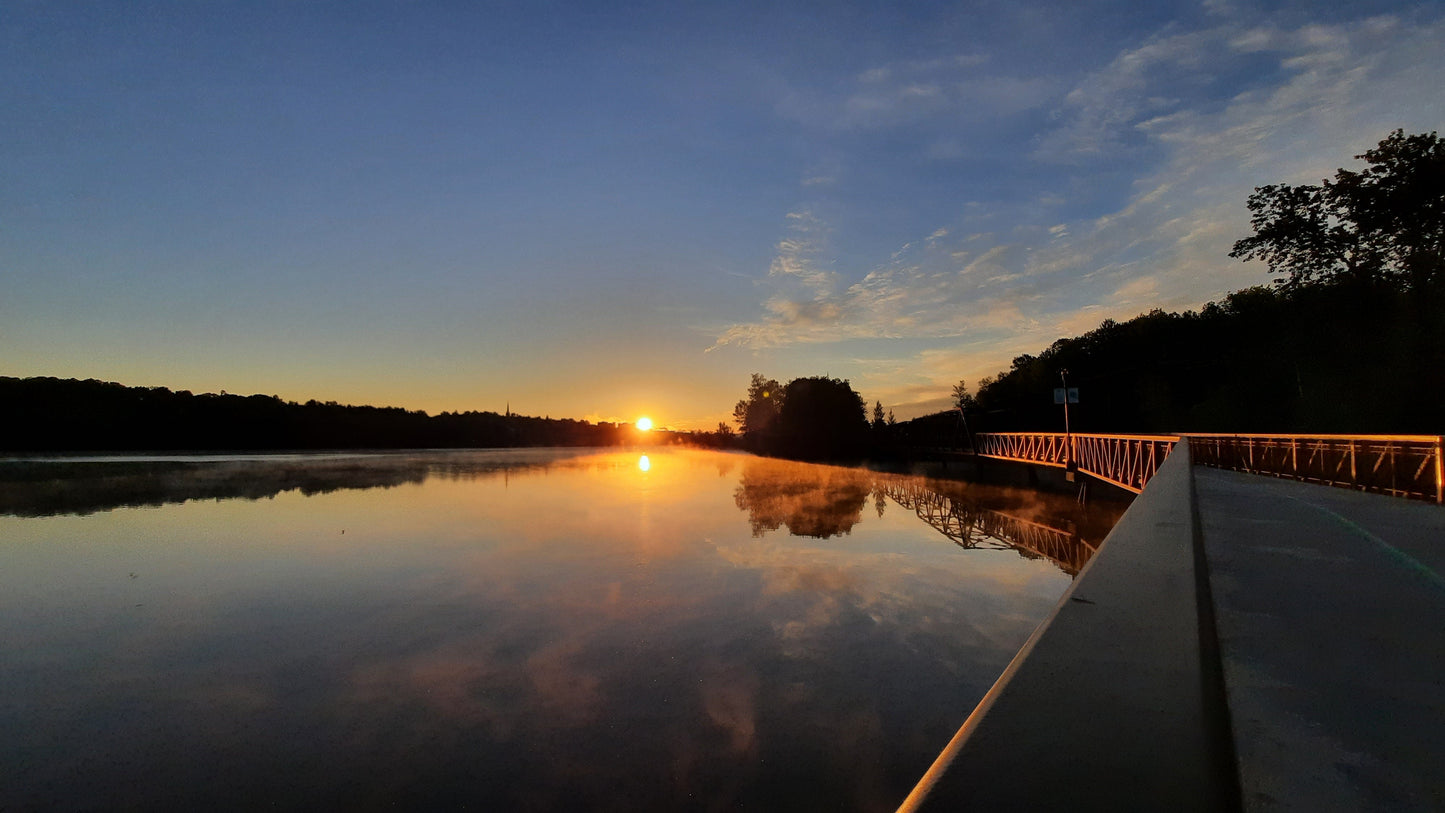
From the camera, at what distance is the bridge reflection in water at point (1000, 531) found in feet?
60.2

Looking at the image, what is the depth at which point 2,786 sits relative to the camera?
5.87m

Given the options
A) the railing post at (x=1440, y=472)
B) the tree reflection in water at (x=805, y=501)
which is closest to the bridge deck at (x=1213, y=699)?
the railing post at (x=1440, y=472)

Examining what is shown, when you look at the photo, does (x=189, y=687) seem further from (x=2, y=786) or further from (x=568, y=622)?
(x=568, y=622)

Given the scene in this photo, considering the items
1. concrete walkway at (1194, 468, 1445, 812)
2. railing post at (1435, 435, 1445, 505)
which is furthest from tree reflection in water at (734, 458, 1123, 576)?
concrete walkway at (1194, 468, 1445, 812)

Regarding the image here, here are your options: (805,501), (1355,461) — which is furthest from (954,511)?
(1355,461)

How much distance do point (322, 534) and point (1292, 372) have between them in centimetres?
5216

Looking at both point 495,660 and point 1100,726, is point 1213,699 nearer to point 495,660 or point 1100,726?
point 1100,726

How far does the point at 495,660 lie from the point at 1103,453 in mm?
26383

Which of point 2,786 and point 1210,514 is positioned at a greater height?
point 1210,514

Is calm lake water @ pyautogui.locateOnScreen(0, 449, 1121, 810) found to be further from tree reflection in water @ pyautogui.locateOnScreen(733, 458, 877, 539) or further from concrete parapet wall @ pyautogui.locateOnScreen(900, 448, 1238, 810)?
concrete parapet wall @ pyautogui.locateOnScreen(900, 448, 1238, 810)

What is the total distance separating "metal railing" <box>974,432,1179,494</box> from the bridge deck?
41.8 feet

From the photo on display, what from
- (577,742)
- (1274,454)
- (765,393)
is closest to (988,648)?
→ (577,742)

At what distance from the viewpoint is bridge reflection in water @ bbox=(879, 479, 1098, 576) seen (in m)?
18.4

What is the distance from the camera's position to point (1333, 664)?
3.04 metres
